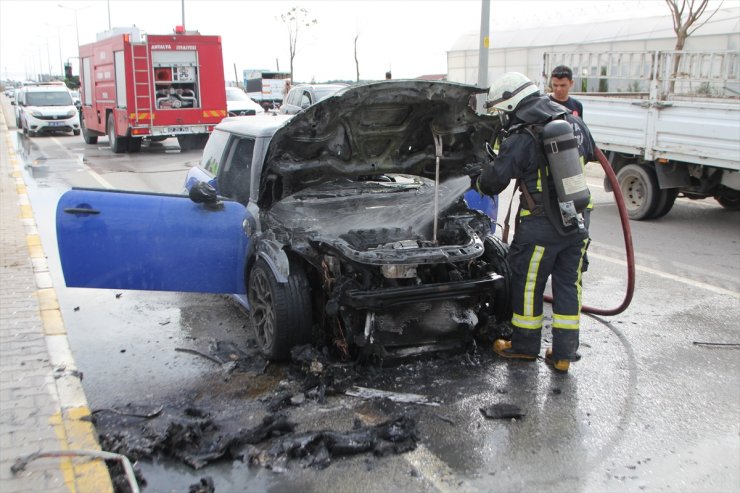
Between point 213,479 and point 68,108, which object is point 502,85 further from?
point 68,108

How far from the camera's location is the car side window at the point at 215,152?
586 centimetres

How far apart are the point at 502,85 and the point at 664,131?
Result: 5.20 meters

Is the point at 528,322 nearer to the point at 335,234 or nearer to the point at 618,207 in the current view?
the point at 335,234

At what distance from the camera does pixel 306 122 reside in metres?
4.52

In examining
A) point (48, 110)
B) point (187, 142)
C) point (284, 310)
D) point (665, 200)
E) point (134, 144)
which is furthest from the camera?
point (48, 110)

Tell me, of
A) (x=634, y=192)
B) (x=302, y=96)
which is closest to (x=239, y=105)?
(x=302, y=96)

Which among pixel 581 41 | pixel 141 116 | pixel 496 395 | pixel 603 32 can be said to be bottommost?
pixel 496 395

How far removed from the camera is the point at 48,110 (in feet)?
78.5

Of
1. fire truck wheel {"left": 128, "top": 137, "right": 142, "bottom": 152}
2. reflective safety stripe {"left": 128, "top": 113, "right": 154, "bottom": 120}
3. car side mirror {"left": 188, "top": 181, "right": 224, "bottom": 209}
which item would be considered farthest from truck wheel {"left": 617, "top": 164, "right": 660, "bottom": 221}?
fire truck wheel {"left": 128, "top": 137, "right": 142, "bottom": 152}

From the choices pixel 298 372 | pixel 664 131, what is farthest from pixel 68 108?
pixel 298 372

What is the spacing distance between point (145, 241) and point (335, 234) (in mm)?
1302

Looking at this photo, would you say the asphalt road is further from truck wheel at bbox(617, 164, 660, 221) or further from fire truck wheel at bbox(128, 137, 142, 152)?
fire truck wheel at bbox(128, 137, 142, 152)

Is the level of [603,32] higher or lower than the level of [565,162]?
higher

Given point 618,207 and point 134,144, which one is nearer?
point 618,207
